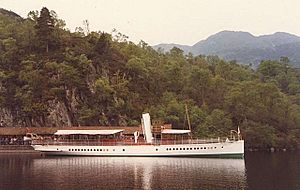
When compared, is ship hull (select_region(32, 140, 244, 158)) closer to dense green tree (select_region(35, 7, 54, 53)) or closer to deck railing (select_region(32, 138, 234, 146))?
deck railing (select_region(32, 138, 234, 146))

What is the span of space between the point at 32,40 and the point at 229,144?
50648 millimetres

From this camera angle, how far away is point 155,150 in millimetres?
67188

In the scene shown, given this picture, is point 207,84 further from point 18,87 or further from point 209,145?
point 18,87

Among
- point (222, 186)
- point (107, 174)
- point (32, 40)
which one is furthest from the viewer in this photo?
point (32, 40)

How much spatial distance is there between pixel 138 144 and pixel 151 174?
21322mm

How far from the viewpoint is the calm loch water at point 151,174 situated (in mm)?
39625

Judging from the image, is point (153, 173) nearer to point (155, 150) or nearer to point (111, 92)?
point (155, 150)

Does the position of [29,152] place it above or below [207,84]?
below

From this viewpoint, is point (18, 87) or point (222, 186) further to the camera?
point (18, 87)

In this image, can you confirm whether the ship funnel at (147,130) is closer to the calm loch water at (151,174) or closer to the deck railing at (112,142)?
the deck railing at (112,142)

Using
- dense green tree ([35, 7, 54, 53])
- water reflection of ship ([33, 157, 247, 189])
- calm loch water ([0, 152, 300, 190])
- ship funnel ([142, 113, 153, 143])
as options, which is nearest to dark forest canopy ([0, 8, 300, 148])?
dense green tree ([35, 7, 54, 53])

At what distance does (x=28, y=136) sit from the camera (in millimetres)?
74062

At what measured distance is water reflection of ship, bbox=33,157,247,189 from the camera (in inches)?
1597

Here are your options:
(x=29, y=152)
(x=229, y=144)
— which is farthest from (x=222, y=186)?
(x=29, y=152)
